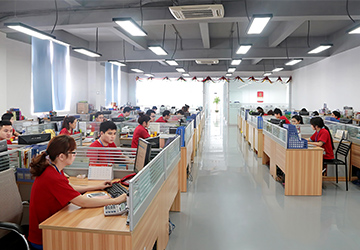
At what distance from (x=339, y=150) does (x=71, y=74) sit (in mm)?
9032

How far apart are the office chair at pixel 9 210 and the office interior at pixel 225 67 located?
1.03 m

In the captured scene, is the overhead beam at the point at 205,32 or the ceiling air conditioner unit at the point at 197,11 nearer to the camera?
the ceiling air conditioner unit at the point at 197,11

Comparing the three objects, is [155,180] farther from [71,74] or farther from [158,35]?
[71,74]

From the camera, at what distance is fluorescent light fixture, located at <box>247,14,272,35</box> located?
4.52 meters

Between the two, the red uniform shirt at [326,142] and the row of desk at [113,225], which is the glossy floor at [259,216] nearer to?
the red uniform shirt at [326,142]

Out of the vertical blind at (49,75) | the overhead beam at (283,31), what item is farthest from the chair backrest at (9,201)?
the vertical blind at (49,75)

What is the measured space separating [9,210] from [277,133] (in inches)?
177

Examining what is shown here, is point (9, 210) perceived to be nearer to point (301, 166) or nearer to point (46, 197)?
point (46, 197)

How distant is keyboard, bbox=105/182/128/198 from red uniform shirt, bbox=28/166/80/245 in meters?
0.38

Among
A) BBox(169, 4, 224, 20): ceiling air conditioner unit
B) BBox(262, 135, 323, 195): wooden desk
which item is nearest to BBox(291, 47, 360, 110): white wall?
BBox(262, 135, 323, 195): wooden desk

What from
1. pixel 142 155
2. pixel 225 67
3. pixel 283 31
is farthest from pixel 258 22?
pixel 225 67

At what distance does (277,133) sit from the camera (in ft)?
18.1

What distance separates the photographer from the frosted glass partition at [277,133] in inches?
195

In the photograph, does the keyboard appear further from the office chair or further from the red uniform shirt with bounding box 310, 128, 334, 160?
the red uniform shirt with bounding box 310, 128, 334, 160
